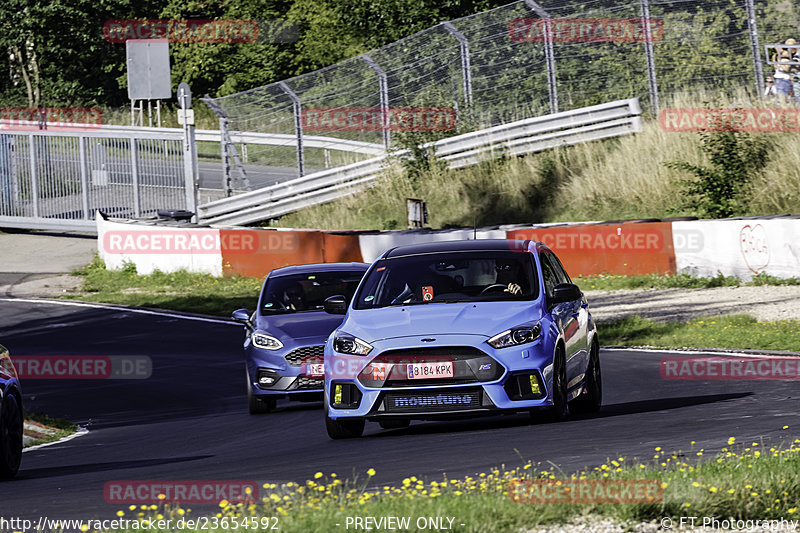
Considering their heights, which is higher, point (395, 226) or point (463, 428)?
point (395, 226)

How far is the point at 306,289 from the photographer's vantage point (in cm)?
1627

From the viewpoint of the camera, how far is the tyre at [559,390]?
1088 cm

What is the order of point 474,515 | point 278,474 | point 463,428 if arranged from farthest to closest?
point 463,428 → point 278,474 → point 474,515

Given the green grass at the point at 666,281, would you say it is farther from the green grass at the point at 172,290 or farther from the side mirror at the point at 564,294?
the side mirror at the point at 564,294

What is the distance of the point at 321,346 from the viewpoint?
48.2 feet

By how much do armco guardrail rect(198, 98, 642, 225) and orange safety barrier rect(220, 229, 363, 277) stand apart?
6.43m

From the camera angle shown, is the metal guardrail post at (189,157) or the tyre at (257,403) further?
the metal guardrail post at (189,157)

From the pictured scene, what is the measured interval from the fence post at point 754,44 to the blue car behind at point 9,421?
23043 millimetres

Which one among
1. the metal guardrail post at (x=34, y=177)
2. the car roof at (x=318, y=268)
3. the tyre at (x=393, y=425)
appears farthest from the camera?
the metal guardrail post at (x=34, y=177)

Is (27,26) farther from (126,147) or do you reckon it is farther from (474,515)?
(474,515)

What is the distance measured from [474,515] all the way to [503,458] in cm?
292

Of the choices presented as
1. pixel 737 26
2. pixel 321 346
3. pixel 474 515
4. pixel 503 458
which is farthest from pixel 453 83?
pixel 474 515

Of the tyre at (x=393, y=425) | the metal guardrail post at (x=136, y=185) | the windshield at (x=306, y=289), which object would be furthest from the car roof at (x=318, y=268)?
the metal guardrail post at (x=136, y=185)

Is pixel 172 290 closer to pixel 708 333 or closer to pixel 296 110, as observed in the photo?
pixel 296 110
